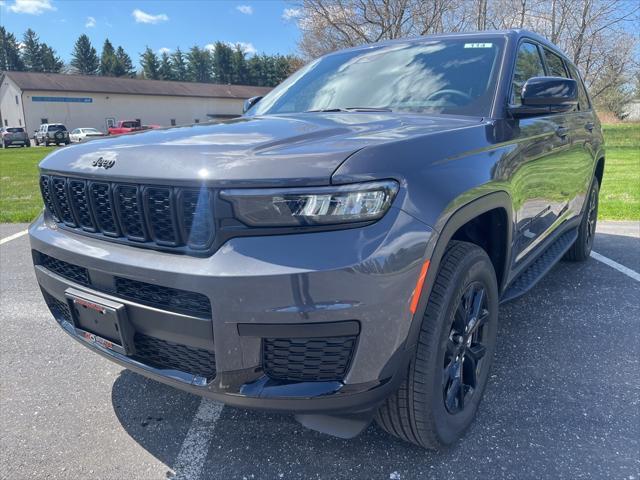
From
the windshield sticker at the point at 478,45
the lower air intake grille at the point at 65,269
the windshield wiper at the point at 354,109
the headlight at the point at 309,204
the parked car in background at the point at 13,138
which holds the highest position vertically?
the windshield sticker at the point at 478,45

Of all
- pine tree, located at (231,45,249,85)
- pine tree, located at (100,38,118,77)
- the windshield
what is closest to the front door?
the windshield

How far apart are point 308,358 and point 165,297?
0.56 m

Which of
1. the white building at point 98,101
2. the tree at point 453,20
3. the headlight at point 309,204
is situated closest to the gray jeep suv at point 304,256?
the headlight at point 309,204

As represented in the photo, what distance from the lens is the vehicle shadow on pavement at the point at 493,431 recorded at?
208 cm

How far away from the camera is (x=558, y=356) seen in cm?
301

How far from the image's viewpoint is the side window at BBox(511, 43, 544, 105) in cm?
282

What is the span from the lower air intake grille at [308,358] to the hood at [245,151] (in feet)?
1.72

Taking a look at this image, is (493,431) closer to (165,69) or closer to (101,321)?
(101,321)

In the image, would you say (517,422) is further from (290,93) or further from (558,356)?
(290,93)

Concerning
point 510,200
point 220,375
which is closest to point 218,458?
point 220,375

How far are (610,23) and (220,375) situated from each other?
74.2ft

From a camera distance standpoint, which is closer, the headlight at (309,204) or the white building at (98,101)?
the headlight at (309,204)

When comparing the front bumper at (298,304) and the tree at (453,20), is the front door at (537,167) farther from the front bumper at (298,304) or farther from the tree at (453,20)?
the tree at (453,20)

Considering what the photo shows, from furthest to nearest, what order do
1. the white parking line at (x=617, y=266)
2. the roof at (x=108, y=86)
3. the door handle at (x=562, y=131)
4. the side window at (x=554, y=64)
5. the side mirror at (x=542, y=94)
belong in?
the roof at (x=108, y=86) < the white parking line at (x=617, y=266) < the side window at (x=554, y=64) < the door handle at (x=562, y=131) < the side mirror at (x=542, y=94)
